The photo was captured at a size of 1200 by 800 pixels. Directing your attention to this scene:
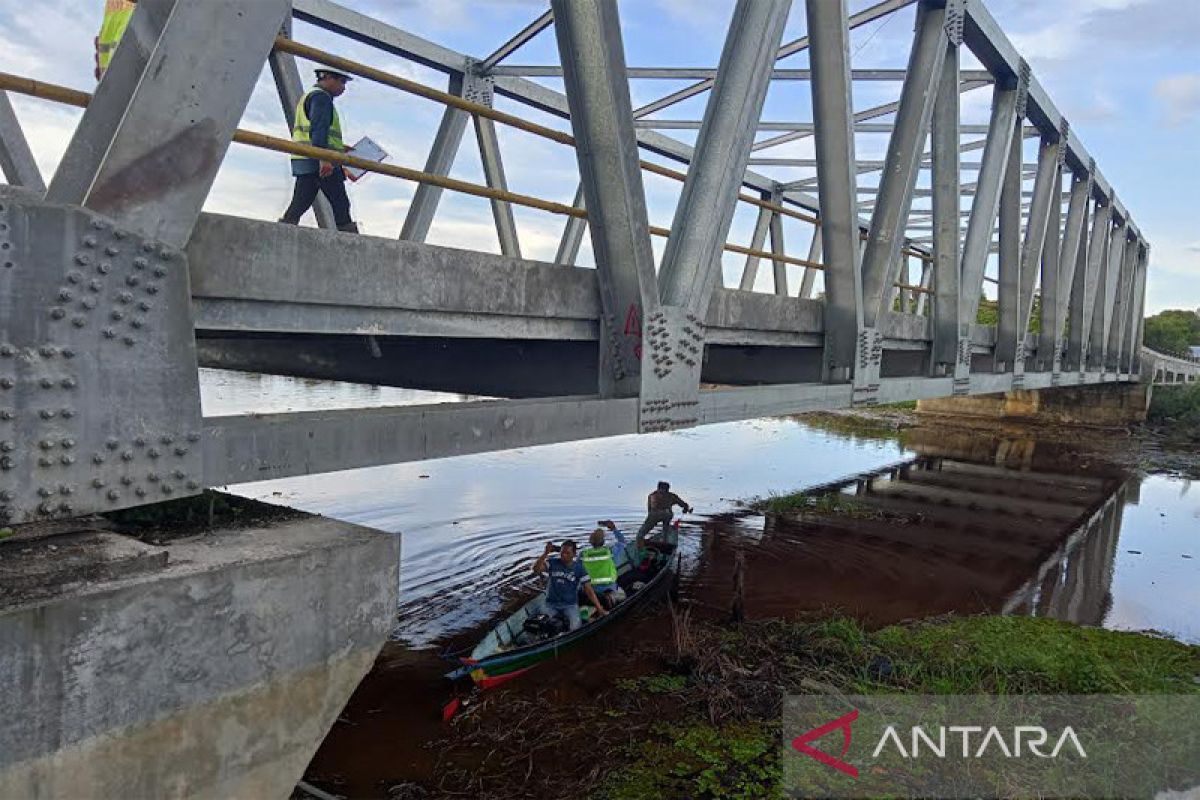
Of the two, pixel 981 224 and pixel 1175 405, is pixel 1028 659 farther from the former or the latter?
pixel 1175 405

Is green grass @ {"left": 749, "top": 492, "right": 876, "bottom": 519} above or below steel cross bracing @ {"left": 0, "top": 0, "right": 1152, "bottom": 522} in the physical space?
below

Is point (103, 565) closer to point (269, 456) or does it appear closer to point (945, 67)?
point (269, 456)

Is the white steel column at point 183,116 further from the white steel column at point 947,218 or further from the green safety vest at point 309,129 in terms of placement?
the white steel column at point 947,218

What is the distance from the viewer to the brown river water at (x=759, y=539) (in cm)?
1050

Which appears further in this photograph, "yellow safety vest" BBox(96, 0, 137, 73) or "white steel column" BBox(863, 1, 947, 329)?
"white steel column" BBox(863, 1, 947, 329)

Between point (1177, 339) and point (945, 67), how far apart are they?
8864 cm

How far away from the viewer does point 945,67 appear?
11.3 meters

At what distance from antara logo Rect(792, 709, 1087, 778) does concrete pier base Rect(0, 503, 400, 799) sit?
5231 mm

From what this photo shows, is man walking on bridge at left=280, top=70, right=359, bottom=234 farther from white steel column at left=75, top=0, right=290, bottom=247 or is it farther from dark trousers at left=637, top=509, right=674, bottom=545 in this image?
dark trousers at left=637, top=509, right=674, bottom=545

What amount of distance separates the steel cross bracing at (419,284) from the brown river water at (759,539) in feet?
12.8

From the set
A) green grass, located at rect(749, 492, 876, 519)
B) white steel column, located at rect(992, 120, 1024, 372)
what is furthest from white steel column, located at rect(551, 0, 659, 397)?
green grass, located at rect(749, 492, 876, 519)


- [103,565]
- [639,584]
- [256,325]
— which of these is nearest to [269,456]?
[256,325]

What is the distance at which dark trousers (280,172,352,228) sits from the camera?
20.9 ft

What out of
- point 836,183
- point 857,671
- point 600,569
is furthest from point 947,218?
point 600,569
